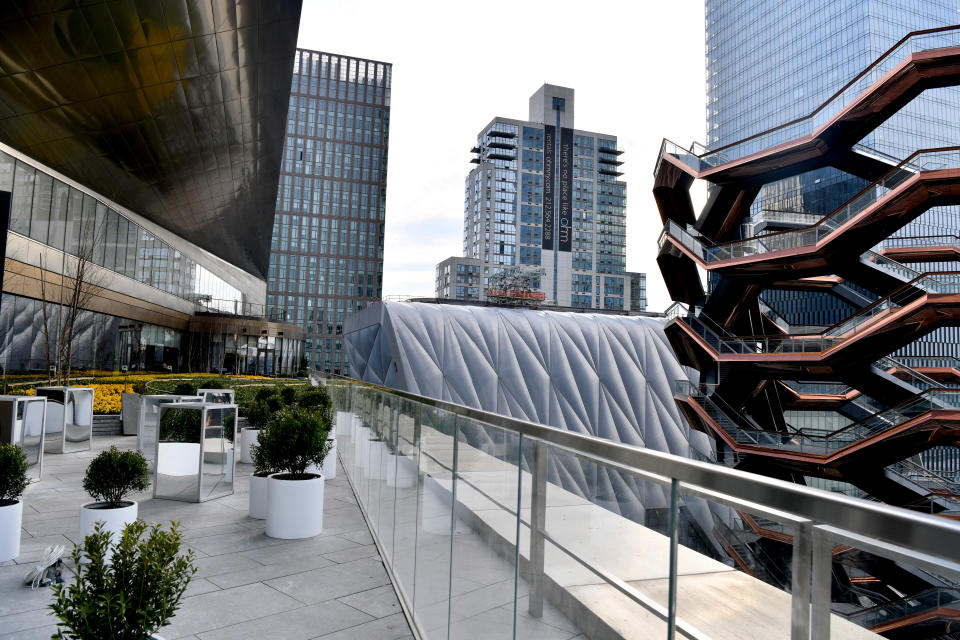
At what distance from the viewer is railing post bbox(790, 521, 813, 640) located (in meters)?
1.27

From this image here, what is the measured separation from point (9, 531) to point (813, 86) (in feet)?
411

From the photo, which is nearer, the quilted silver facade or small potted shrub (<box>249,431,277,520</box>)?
small potted shrub (<box>249,431,277,520</box>)

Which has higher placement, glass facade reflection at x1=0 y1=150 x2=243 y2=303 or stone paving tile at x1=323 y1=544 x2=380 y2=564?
glass facade reflection at x1=0 y1=150 x2=243 y2=303

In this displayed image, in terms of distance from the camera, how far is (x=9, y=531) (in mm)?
7004

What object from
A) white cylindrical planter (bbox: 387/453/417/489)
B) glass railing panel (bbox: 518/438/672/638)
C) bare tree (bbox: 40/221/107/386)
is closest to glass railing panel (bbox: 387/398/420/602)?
white cylindrical planter (bbox: 387/453/417/489)

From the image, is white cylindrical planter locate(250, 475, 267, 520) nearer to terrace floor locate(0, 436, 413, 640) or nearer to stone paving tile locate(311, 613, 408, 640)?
terrace floor locate(0, 436, 413, 640)

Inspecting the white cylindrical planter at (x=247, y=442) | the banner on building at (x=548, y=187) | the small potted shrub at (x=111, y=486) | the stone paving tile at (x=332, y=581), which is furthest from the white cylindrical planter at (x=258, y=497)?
the banner on building at (x=548, y=187)

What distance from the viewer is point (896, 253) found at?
1187 inches

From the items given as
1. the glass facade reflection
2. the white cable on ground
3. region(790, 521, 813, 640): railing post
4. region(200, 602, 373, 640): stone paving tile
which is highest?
the glass facade reflection

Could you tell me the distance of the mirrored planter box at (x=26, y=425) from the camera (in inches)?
458

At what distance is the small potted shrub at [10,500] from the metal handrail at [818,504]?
24.7 ft

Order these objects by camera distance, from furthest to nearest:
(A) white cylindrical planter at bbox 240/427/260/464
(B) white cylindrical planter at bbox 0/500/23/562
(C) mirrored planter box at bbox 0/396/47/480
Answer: (A) white cylindrical planter at bbox 240/427/260/464
(C) mirrored planter box at bbox 0/396/47/480
(B) white cylindrical planter at bbox 0/500/23/562

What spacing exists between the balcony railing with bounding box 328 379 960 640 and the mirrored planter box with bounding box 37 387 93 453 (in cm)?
1355

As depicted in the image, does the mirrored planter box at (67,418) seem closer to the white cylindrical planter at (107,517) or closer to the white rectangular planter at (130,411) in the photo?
the white rectangular planter at (130,411)
